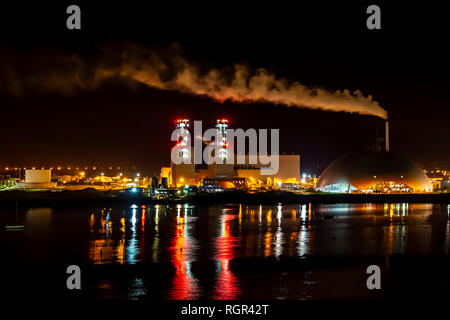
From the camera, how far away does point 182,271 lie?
1483 cm

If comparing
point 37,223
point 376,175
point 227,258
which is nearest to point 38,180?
point 376,175

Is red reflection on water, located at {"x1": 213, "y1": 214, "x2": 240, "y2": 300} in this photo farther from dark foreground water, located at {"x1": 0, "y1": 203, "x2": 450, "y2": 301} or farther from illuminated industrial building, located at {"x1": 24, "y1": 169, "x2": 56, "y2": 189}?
illuminated industrial building, located at {"x1": 24, "y1": 169, "x2": 56, "y2": 189}

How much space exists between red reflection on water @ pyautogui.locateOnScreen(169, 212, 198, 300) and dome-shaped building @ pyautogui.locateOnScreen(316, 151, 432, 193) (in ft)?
128

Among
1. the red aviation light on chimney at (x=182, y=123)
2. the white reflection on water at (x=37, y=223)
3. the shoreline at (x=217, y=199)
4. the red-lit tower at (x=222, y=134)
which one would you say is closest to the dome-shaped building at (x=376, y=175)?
the shoreline at (x=217, y=199)

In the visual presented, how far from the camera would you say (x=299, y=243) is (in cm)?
2008

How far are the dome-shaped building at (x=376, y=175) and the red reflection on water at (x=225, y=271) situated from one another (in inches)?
1450

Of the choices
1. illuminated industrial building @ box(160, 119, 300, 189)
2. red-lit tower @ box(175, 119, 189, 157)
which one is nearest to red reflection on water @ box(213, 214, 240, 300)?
illuminated industrial building @ box(160, 119, 300, 189)

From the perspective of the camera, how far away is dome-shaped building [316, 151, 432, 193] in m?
57.8

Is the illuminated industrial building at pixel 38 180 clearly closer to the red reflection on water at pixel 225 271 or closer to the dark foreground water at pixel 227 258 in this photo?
the dark foreground water at pixel 227 258

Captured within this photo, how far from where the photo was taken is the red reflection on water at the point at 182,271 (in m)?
12.3

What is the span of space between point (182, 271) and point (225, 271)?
122 centimetres

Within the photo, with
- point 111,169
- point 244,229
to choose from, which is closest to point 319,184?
point 244,229
